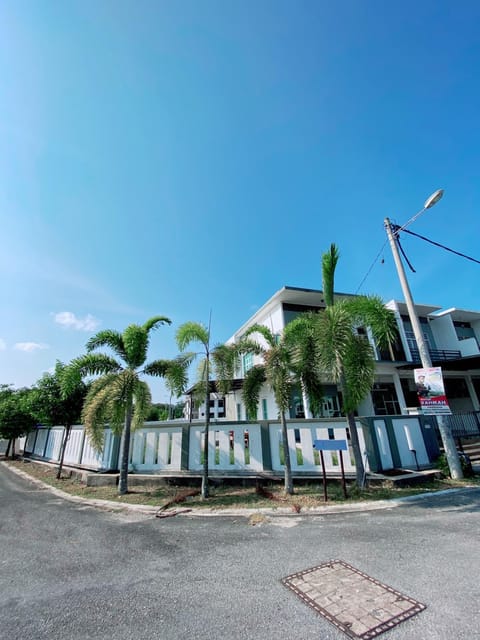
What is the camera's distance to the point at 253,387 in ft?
22.6

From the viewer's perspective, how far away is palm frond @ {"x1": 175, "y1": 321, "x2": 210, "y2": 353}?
6.84 m

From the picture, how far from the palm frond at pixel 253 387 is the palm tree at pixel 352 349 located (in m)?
1.56

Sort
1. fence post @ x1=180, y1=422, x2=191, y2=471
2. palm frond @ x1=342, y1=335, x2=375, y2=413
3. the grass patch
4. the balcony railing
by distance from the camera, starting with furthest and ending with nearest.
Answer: the balcony railing
fence post @ x1=180, y1=422, x2=191, y2=471
palm frond @ x1=342, y1=335, x2=375, y2=413
the grass patch

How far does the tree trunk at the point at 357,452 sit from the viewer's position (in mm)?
5930

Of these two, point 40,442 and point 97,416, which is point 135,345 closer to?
point 97,416

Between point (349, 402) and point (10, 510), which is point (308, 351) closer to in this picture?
point (349, 402)

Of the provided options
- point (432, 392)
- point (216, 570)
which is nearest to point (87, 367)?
point (216, 570)

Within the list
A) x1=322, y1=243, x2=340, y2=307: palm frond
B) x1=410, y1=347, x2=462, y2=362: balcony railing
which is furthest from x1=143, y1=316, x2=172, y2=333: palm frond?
x1=410, y1=347, x2=462, y2=362: balcony railing

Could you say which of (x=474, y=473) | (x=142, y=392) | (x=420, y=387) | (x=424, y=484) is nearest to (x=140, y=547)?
(x=142, y=392)

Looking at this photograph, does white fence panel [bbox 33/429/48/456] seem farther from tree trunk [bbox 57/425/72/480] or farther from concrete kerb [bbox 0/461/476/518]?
concrete kerb [bbox 0/461/476/518]

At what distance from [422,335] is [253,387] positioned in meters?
5.35

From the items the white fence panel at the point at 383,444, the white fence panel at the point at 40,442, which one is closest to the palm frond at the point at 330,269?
the white fence panel at the point at 383,444

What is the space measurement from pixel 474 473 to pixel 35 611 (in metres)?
9.57

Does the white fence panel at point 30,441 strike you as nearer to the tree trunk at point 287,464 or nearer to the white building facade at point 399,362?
the white building facade at point 399,362
